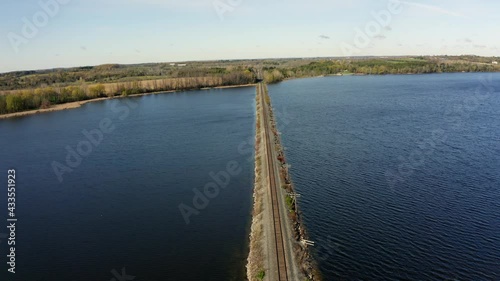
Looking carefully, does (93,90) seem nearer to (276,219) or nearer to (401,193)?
(276,219)

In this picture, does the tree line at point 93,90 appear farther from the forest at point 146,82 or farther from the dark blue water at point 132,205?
the dark blue water at point 132,205

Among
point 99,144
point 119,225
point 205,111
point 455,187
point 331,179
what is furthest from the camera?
point 205,111

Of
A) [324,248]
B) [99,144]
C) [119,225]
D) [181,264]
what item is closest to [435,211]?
[324,248]

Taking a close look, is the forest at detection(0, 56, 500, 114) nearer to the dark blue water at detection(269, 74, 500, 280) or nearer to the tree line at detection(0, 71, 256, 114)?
the tree line at detection(0, 71, 256, 114)

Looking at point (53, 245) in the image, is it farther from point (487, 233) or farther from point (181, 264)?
point (487, 233)

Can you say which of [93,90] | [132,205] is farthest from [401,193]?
[93,90]

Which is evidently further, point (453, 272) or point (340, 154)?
point (340, 154)

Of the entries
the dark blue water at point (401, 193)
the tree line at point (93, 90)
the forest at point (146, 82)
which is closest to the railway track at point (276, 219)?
the dark blue water at point (401, 193)
